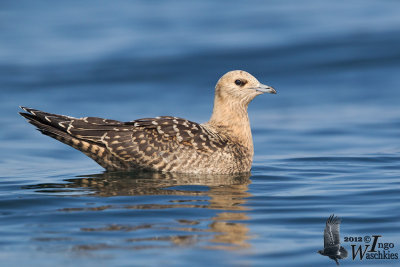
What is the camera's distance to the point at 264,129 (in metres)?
15.5

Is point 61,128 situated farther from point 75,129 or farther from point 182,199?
point 182,199

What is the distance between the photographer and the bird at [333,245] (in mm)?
7477

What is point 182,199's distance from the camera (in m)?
9.50

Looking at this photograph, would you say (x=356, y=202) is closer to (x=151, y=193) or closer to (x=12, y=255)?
(x=151, y=193)

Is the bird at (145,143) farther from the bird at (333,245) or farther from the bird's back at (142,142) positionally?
the bird at (333,245)

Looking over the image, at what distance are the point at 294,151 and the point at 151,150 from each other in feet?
11.1

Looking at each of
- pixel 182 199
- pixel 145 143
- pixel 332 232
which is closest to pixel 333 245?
pixel 332 232

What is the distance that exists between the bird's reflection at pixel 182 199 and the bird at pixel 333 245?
76 cm

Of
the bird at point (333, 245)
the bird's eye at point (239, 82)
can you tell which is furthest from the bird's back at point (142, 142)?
the bird at point (333, 245)

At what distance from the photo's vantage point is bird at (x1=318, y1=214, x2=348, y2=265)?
7477mm

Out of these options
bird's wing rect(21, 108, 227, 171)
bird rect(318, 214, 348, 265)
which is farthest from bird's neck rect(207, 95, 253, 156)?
bird rect(318, 214, 348, 265)

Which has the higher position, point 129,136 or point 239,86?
point 239,86

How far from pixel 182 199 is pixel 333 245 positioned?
7.78 ft

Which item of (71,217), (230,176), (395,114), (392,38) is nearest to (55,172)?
(230,176)
